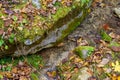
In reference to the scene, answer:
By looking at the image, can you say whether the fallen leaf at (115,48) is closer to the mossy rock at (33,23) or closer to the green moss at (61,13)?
the mossy rock at (33,23)

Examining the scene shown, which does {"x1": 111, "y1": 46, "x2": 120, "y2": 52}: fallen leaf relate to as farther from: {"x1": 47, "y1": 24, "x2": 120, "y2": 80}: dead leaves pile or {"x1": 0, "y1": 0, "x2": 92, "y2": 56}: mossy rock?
{"x1": 0, "y1": 0, "x2": 92, "y2": 56}: mossy rock

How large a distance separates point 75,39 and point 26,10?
5.46 ft

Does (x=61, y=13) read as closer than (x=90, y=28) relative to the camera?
Yes

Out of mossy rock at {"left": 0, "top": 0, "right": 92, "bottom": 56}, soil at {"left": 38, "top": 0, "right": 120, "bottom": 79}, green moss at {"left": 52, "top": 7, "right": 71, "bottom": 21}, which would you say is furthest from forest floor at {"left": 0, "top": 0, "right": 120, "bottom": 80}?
green moss at {"left": 52, "top": 7, "right": 71, "bottom": 21}

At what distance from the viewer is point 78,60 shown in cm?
648

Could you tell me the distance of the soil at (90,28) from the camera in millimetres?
6656

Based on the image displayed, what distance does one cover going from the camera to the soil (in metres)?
6.66

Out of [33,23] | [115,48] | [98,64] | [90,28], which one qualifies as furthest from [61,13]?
[115,48]

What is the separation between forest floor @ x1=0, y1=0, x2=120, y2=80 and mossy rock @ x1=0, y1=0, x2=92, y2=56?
0.30 m

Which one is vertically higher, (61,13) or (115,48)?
(61,13)

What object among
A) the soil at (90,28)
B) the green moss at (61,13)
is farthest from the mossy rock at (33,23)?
the soil at (90,28)

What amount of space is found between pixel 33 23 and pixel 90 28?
6.39 ft

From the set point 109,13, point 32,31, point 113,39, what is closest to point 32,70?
point 32,31

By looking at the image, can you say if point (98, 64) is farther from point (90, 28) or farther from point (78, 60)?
point (90, 28)
